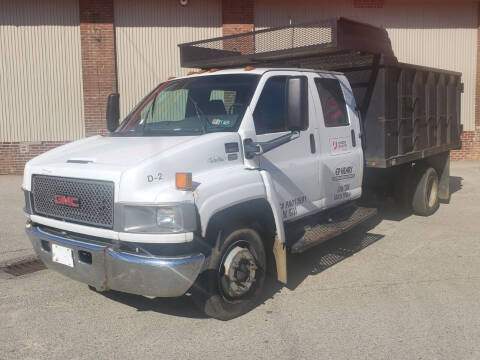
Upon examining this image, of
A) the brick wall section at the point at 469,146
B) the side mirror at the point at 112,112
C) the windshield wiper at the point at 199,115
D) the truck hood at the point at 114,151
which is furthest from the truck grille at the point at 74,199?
the brick wall section at the point at 469,146

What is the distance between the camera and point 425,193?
8.52 m

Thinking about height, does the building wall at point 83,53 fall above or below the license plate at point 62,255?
above

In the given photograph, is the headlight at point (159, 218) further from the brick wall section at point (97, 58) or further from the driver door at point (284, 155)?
the brick wall section at point (97, 58)

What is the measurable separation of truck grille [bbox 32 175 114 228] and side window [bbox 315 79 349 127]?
285 centimetres

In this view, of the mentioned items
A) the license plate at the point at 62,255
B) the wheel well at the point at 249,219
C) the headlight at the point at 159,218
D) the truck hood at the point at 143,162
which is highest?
the truck hood at the point at 143,162

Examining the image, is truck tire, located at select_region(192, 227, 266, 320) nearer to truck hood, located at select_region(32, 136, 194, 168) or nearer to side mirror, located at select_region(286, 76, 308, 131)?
truck hood, located at select_region(32, 136, 194, 168)

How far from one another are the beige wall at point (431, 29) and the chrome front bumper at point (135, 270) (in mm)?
13139

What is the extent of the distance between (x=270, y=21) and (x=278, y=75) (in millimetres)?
10721

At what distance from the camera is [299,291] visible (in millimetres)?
5238

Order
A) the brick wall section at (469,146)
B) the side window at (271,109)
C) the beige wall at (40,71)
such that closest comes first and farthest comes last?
1. the side window at (271,109)
2. the beige wall at (40,71)
3. the brick wall section at (469,146)

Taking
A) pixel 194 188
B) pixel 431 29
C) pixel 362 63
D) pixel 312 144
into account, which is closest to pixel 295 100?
pixel 312 144

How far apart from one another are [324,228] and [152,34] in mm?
10749

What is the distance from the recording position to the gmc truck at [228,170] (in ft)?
12.8

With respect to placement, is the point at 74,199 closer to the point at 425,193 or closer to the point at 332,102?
the point at 332,102
